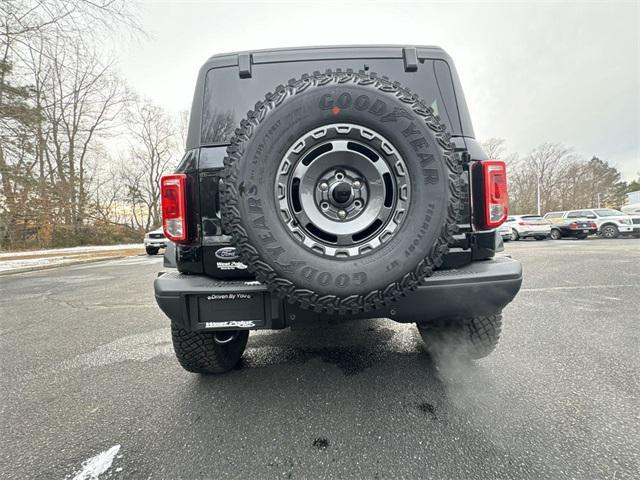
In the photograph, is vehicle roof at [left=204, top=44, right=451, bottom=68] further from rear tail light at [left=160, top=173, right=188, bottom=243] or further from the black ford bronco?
rear tail light at [left=160, top=173, right=188, bottom=243]

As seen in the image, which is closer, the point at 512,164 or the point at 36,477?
the point at 36,477

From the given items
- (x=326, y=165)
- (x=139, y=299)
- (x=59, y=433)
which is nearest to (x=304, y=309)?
(x=326, y=165)

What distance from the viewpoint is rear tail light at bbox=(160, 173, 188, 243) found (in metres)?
1.68

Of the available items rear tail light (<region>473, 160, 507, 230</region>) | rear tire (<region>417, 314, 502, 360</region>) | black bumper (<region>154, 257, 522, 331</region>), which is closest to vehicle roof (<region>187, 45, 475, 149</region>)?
rear tail light (<region>473, 160, 507, 230</region>)

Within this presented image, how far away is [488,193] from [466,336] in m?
1.10

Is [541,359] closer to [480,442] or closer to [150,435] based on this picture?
[480,442]

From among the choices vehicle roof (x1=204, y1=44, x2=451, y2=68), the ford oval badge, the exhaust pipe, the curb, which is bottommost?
the curb

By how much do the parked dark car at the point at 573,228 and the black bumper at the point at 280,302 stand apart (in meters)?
19.7

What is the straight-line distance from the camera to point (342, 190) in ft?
4.95

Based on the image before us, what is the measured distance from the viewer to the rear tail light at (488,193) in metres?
1.70

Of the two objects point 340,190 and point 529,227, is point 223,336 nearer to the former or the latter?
point 340,190

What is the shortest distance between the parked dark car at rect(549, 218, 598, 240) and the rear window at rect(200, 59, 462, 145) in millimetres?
19614

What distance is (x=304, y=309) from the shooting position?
1535 mm

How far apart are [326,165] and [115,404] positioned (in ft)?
6.52
